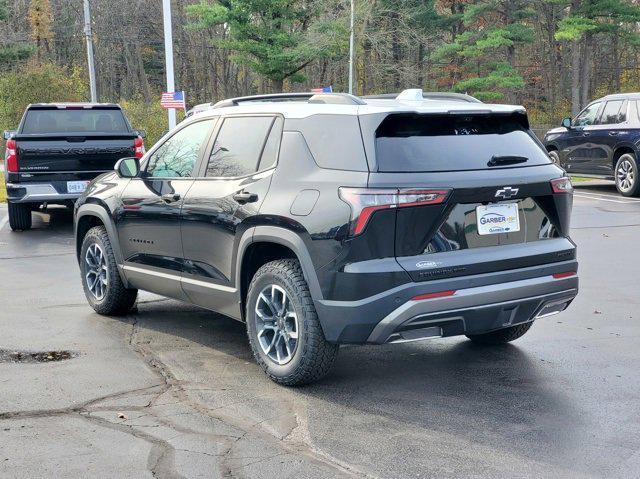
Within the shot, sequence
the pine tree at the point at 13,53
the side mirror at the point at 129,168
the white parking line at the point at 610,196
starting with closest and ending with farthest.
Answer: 1. the side mirror at the point at 129,168
2. the white parking line at the point at 610,196
3. the pine tree at the point at 13,53

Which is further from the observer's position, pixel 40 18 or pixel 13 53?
pixel 40 18

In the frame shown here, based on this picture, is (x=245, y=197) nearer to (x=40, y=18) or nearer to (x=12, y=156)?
(x=12, y=156)

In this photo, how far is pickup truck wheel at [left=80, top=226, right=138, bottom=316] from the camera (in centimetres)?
699

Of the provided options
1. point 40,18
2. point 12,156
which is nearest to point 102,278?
point 12,156

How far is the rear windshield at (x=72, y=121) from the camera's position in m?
12.8

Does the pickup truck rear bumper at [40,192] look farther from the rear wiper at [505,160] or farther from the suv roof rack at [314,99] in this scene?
the rear wiper at [505,160]

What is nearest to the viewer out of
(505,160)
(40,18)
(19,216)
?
(505,160)

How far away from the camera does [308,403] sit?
489 cm

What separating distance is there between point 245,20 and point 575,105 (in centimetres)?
1610

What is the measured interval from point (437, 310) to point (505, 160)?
108cm

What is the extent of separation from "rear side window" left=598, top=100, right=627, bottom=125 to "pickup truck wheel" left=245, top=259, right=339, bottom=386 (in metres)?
13.5

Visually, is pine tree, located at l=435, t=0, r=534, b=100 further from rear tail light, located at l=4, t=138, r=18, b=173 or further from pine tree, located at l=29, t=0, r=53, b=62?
rear tail light, located at l=4, t=138, r=18, b=173

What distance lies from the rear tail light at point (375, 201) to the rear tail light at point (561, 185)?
3.44ft

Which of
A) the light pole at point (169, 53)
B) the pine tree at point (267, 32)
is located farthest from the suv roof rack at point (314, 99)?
the pine tree at point (267, 32)
